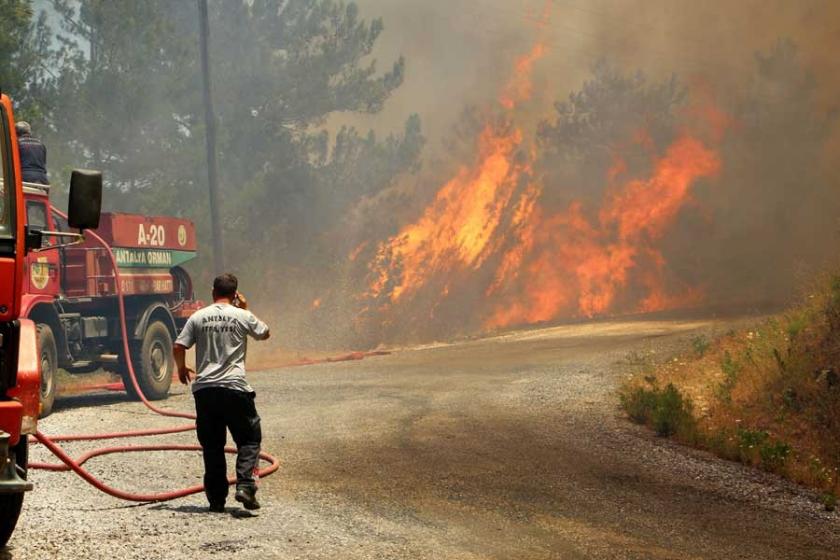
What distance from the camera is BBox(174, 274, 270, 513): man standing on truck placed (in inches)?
329

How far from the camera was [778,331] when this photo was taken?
17.6 meters

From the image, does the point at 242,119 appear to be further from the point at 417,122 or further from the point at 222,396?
the point at 222,396

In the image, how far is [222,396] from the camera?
8.34m

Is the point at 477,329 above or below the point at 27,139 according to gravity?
below

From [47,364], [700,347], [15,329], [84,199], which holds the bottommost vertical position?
[700,347]

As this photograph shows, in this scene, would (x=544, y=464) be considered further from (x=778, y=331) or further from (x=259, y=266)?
(x=259, y=266)

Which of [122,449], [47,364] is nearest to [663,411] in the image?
[122,449]

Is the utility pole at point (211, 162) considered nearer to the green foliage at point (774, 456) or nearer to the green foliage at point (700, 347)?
the green foliage at point (700, 347)

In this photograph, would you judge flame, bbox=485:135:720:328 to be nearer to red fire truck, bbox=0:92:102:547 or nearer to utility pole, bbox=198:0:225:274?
utility pole, bbox=198:0:225:274

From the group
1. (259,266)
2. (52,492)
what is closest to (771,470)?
(52,492)

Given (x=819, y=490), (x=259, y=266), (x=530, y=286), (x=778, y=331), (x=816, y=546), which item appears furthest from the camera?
(x=530, y=286)

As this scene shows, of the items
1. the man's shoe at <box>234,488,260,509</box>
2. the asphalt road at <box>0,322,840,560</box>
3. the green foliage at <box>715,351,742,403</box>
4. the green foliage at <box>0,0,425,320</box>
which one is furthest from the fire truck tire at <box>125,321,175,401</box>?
the green foliage at <box>0,0,425,320</box>

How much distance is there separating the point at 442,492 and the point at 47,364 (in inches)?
252

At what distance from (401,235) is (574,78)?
1022cm
